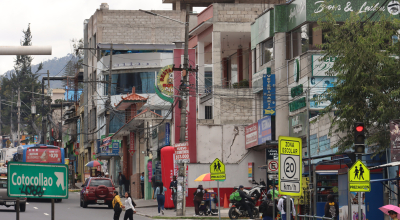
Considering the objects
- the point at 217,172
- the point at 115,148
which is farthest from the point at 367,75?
the point at 115,148

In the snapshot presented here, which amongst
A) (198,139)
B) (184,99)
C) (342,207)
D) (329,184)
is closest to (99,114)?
(198,139)

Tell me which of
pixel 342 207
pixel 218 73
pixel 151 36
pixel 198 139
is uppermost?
pixel 151 36

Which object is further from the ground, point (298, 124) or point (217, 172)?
point (298, 124)

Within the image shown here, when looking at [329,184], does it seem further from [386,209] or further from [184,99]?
[386,209]

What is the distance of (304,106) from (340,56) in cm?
1160

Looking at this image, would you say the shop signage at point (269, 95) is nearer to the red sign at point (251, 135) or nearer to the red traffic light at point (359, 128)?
the red sign at point (251, 135)

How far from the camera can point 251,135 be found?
37.0 meters

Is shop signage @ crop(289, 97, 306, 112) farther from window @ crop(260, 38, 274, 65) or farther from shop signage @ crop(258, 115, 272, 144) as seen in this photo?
window @ crop(260, 38, 274, 65)

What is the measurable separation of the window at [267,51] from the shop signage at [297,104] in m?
3.63

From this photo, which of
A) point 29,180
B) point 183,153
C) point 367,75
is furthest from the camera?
point 183,153

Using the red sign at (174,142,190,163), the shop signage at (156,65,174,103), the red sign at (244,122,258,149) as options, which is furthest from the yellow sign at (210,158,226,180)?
the shop signage at (156,65,174,103)

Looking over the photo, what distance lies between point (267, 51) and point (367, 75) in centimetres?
1726

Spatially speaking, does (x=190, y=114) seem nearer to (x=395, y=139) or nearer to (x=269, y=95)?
(x=269, y=95)

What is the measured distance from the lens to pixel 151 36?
6381 cm
